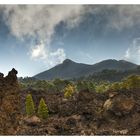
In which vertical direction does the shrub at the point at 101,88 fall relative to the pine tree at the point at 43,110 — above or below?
above

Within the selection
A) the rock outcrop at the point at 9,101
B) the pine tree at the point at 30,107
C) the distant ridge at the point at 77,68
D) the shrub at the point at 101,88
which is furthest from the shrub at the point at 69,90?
the rock outcrop at the point at 9,101

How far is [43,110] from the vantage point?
5978 centimetres

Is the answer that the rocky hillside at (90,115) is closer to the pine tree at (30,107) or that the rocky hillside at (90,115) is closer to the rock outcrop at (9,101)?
the pine tree at (30,107)

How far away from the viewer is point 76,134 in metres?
59.5

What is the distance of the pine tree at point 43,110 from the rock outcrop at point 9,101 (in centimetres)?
51

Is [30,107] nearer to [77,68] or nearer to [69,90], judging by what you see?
[69,90]

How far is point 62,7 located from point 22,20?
0.98 meters

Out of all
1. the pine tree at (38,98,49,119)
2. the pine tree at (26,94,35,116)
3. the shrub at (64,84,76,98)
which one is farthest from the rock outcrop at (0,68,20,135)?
the shrub at (64,84,76,98)

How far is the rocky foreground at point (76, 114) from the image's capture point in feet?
196

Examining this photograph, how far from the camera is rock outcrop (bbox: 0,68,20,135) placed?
59.6 meters

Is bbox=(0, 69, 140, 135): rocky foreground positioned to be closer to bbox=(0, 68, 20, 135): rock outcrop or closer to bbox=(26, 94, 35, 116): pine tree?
bbox=(0, 68, 20, 135): rock outcrop

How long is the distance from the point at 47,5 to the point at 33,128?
285 cm

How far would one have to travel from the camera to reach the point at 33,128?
59.7 metres

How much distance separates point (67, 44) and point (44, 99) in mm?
1385
